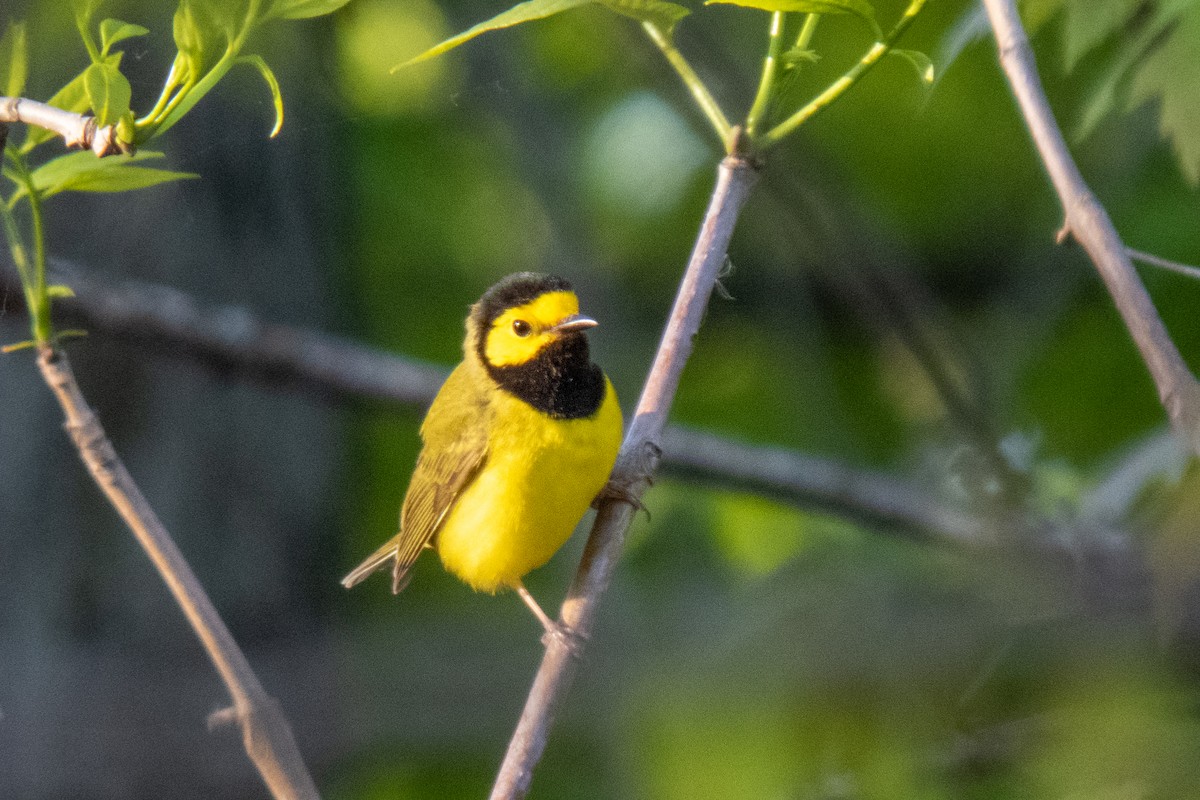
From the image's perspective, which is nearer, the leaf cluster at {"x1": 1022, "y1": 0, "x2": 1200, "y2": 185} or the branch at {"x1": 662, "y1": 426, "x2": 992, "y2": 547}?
the leaf cluster at {"x1": 1022, "y1": 0, "x2": 1200, "y2": 185}

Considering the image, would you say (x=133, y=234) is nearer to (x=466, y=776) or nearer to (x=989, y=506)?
(x=466, y=776)

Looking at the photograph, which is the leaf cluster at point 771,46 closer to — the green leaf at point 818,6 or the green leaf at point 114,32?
the green leaf at point 818,6

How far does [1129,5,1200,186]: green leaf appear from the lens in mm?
1932

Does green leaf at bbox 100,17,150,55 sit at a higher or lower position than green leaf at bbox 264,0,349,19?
lower

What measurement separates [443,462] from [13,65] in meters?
1.66

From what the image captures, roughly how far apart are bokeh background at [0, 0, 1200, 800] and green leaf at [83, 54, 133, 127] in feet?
3.60

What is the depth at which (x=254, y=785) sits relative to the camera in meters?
4.01

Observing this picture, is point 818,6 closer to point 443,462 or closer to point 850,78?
point 850,78

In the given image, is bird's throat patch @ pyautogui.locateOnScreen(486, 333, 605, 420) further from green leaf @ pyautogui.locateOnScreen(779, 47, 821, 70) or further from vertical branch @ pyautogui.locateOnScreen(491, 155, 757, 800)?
green leaf @ pyautogui.locateOnScreen(779, 47, 821, 70)

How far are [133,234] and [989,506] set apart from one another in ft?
9.13

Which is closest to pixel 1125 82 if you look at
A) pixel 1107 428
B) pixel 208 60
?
pixel 208 60

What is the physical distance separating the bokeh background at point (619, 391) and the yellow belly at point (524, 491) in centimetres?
64

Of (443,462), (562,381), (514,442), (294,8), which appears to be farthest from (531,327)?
(294,8)

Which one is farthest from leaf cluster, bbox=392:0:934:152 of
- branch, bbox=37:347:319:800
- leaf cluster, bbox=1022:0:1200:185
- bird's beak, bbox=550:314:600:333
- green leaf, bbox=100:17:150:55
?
bird's beak, bbox=550:314:600:333
